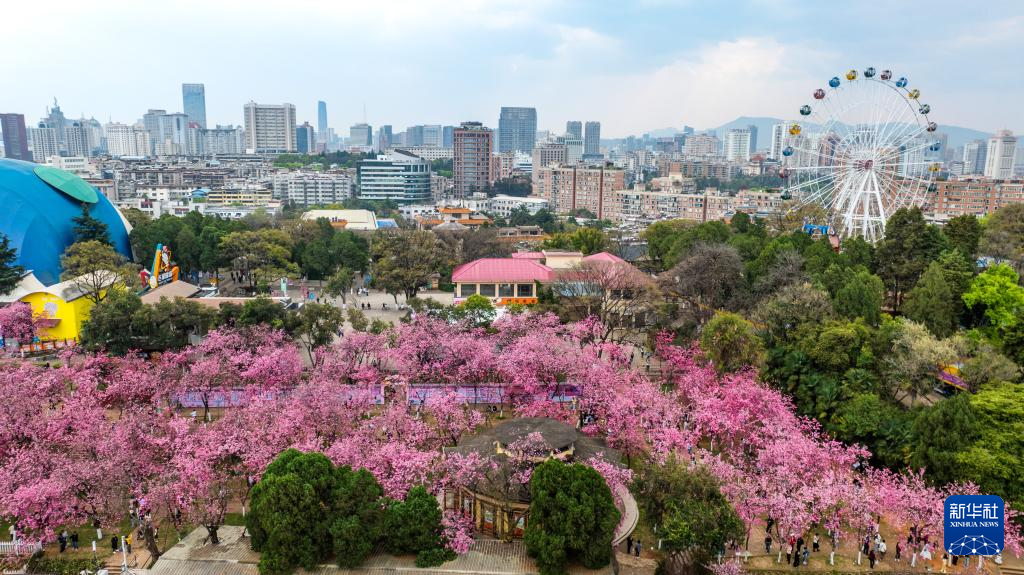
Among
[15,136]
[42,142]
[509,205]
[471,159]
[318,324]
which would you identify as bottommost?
[318,324]

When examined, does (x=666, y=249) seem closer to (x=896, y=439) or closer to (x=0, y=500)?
(x=896, y=439)

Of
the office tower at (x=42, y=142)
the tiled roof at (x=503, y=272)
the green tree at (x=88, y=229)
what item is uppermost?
the office tower at (x=42, y=142)

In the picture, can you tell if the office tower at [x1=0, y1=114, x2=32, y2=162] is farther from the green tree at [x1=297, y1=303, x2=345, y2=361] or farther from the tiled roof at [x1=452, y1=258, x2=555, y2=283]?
the green tree at [x1=297, y1=303, x2=345, y2=361]

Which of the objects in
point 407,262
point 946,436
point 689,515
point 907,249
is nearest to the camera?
point 689,515

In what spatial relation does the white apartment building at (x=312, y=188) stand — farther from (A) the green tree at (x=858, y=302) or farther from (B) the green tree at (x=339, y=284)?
(A) the green tree at (x=858, y=302)

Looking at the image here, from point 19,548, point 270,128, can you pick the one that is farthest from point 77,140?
point 19,548


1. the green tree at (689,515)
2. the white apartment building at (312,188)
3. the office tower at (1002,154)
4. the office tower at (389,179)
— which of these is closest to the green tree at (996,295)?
the green tree at (689,515)

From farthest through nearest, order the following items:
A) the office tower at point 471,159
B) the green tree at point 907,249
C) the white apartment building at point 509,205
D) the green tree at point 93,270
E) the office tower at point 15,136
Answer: the office tower at point 15,136, the office tower at point 471,159, the white apartment building at point 509,205, the green tree at point 93,270, the green tree at point 907,249

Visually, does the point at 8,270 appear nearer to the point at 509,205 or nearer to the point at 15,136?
the point at 509,205
